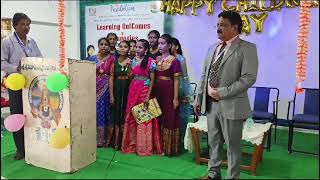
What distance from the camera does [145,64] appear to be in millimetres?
3596

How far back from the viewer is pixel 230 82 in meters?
2.56

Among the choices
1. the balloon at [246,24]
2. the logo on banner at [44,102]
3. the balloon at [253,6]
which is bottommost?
the logo on banner at [44,102]

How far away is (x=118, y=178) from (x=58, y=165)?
571mm

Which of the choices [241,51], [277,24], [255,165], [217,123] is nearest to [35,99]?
[217,123]

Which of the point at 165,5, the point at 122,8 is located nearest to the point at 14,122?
the point at 165,5

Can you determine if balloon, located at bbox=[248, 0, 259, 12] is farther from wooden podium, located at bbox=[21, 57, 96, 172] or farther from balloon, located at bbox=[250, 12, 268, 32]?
wooden podium, located at bbox=[21, 57, 96, 172]

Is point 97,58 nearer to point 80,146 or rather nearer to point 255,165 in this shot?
point 80,146

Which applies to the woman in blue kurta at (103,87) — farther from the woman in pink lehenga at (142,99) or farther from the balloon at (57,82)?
the balloon at (57,82)

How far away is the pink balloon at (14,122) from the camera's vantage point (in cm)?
302

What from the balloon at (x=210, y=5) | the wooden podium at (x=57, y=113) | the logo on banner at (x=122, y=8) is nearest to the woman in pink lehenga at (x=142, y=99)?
the wooden podium at (x=57, y=113)

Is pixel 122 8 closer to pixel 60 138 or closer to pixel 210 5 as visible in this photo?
pixel 210 5

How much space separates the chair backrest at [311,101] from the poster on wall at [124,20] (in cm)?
268

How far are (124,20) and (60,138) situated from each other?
12.0 feet

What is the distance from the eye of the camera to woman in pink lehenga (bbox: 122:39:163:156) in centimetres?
361
